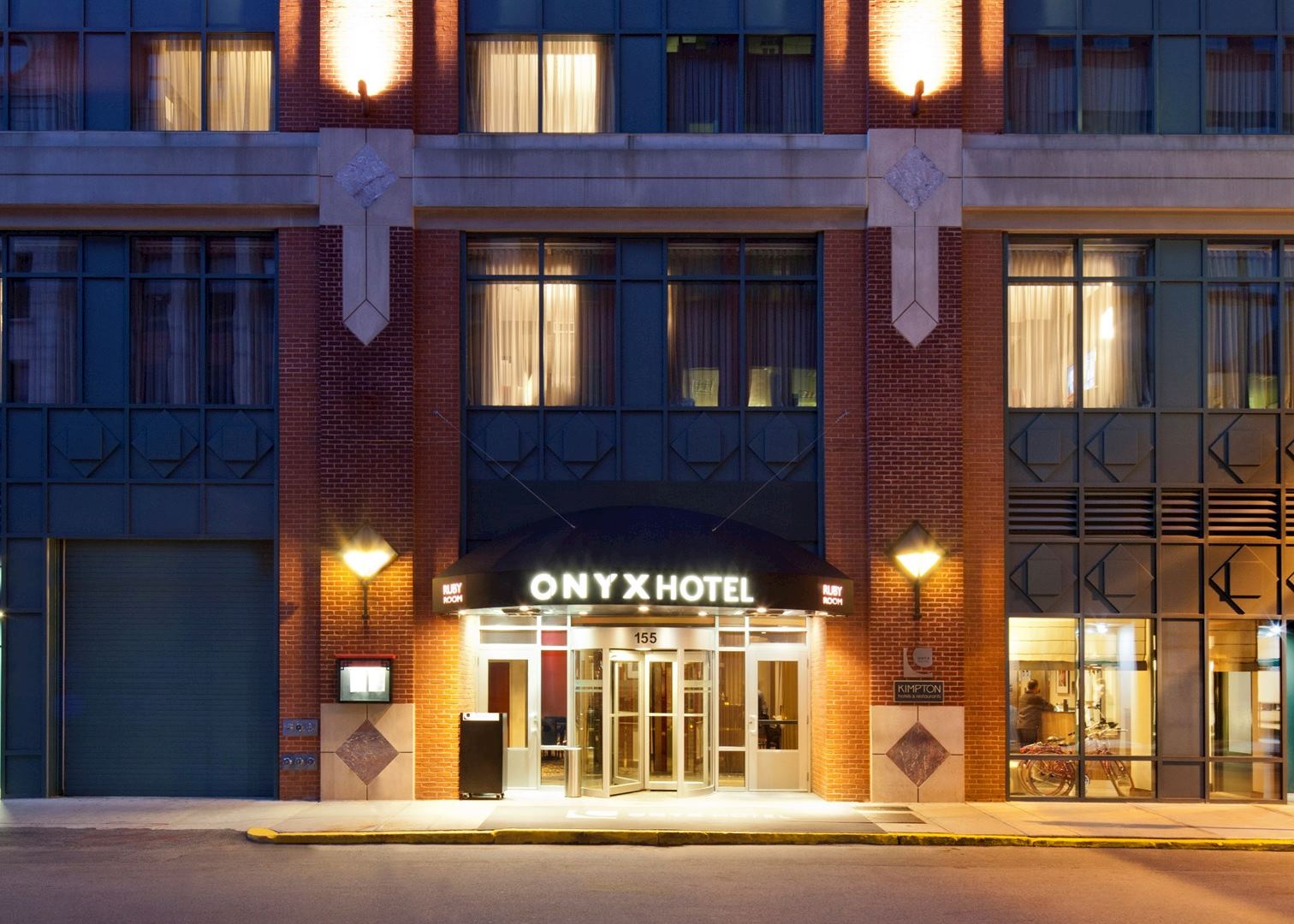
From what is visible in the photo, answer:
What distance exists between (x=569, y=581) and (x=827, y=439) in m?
4.70

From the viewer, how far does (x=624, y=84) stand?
18.6m

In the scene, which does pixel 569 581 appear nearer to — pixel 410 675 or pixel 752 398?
pixel 410 675

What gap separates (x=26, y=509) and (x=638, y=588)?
30.9 feet

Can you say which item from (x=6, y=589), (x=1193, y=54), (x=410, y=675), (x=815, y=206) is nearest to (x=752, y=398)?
(x=815, y=206)

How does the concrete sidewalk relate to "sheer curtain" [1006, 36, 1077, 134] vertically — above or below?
below

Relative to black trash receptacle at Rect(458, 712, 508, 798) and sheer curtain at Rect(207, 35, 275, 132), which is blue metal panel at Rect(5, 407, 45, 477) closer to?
sheer curtain at Rect(207, 35, 275, 132)

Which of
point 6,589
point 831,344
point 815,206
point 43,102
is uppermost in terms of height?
point 43,102

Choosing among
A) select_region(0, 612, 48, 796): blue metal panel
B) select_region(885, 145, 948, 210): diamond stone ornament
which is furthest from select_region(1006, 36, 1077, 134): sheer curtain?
select_region(0, 612, 48, 796): blue metal panel

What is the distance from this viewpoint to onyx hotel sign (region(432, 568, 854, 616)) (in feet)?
53.6

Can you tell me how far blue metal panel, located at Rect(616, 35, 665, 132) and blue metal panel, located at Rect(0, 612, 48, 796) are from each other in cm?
1180

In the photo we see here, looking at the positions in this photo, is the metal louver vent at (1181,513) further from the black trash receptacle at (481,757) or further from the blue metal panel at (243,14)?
the blue metal panel at (243,14)

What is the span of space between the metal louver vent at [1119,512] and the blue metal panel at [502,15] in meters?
11.3

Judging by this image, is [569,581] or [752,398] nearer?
[569,581]

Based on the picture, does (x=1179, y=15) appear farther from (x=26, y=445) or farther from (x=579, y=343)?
(x=26, y=445)
